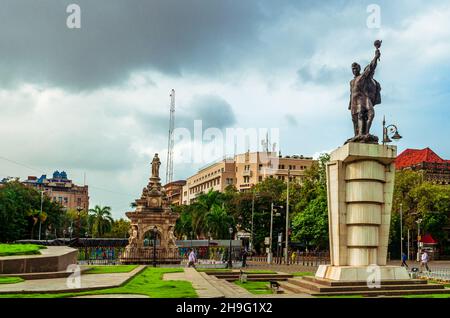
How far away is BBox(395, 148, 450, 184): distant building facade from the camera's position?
77625mm

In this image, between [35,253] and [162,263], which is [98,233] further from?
[35,253]

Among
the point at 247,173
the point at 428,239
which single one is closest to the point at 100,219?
the point at 247,173

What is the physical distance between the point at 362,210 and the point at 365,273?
210 cm

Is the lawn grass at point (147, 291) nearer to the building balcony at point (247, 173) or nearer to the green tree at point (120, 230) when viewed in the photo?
the building balcony at point (247, 173)

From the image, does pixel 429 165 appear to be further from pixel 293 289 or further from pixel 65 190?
pixel 65 190

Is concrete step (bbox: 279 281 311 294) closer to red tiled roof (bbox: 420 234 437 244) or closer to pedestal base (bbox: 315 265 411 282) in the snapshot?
pedestal base (bbox: 315 265 411 282)

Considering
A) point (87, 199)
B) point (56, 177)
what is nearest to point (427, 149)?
point (87, 199)

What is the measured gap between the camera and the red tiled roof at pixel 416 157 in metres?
82.0

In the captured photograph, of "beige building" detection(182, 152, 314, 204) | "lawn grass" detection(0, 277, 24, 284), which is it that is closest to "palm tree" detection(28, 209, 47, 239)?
"beige building" detection(182, 152, 314, 204)

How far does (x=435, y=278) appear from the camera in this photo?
25109mm

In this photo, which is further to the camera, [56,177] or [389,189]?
[56,177]

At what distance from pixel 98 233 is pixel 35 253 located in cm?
6582
